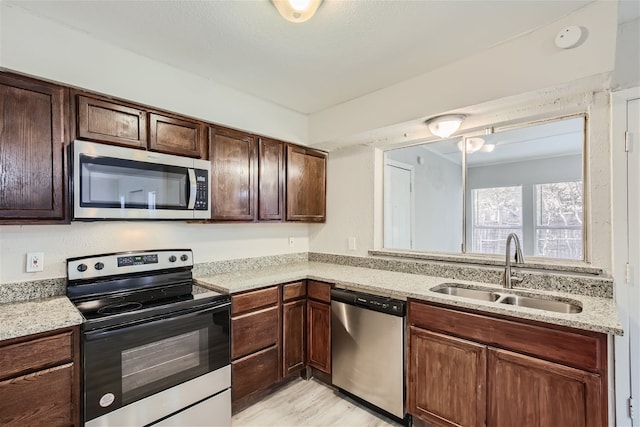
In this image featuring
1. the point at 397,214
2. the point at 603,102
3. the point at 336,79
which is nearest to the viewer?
the point at 603,102

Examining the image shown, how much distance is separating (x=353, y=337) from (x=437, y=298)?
2.45 feet

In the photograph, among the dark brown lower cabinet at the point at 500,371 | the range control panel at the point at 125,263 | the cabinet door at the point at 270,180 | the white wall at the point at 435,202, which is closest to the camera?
the dark brown lower cabinet at the point at 500,371

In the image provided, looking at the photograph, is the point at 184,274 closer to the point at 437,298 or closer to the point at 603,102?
the point at 437,298

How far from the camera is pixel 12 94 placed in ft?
5.23

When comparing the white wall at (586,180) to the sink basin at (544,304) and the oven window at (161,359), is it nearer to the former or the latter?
the sink basin at (544,304)

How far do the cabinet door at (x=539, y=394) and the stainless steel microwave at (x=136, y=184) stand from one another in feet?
6.91

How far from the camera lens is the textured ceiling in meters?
1.63

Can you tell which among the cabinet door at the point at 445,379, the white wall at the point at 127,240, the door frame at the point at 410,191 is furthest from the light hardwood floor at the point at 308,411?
the door frame at the point at 410,191

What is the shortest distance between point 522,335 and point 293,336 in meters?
1.64

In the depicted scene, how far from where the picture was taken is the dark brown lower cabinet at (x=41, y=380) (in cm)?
135

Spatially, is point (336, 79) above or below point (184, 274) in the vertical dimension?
above

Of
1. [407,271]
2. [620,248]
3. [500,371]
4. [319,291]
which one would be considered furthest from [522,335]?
[319,291]

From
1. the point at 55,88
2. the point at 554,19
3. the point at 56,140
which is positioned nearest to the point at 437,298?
the point at 554,19

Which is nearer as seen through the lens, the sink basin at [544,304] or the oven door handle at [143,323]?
the oven door handle at [143,323]
